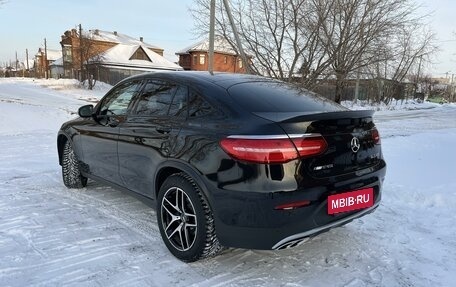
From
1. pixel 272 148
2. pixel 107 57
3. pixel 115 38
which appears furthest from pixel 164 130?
pixel 115 38

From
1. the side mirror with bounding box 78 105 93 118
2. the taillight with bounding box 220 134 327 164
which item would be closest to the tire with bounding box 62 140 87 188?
the side mirror with bounding box 78 105 93 118

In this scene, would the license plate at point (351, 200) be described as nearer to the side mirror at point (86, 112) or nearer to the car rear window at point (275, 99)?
the car rear window at point (275, 99)

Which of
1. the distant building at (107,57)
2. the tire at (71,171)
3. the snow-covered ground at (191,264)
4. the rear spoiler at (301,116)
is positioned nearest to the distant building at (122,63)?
the distant building at (107,57)

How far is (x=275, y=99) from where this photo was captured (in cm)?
329

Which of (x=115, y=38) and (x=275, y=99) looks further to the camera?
(x=115, y=38)

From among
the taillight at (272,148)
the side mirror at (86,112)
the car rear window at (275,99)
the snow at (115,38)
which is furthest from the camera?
the snow at (115,38)

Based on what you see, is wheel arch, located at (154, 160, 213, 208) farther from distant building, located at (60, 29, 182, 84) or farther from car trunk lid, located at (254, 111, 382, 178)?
distant building, located at (60, 29, 182, 84)

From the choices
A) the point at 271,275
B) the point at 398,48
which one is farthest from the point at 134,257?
the point at 398,48

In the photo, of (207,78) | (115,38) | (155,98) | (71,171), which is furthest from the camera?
(115,38)

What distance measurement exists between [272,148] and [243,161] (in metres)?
0.22

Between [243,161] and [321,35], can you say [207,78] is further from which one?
[321,35]

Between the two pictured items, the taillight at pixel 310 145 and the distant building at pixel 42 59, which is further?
the distant building at pixel 42 59

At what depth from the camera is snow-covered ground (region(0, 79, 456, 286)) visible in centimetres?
293

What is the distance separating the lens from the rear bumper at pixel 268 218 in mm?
2633
